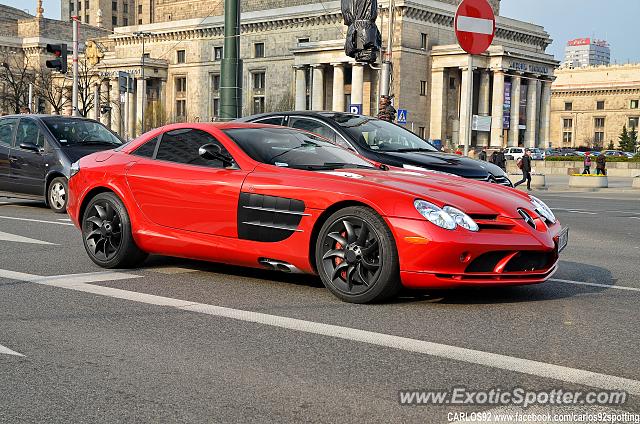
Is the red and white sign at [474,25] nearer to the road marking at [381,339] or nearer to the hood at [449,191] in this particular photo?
the hood at [449,191]

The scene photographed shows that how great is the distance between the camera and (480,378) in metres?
4.51

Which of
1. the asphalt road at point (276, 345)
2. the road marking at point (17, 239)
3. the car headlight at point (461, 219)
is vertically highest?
the car headlight at point (461, 219)

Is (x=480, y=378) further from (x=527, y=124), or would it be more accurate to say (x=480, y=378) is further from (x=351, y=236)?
(x=527, y=124)

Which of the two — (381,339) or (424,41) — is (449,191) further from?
(424,41)

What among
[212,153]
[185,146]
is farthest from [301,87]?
[212,153]

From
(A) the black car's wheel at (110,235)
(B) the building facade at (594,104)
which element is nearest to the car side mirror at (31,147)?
(A) the black car's wheel at (110,235)

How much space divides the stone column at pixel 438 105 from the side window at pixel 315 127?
263 ft

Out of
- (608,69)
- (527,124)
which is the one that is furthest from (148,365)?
(608,69)

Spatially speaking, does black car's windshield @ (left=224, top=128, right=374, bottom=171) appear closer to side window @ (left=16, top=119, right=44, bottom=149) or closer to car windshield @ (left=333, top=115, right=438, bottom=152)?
car windshield @ (left=333, top=115, right=438, bottom=152)

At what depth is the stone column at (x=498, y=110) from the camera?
91.1 metres

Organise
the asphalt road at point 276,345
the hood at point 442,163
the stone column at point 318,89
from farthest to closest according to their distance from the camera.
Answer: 1. the stone column at point 318,89
2. the hood at point 442,163
3. the asphalt road at point 276,345

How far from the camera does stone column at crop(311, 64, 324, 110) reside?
9406 cm

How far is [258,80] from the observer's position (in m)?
103

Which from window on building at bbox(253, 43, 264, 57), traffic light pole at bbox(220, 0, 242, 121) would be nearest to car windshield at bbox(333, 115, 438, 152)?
traffic light pole at bbox(220, 0, 242, 121)
